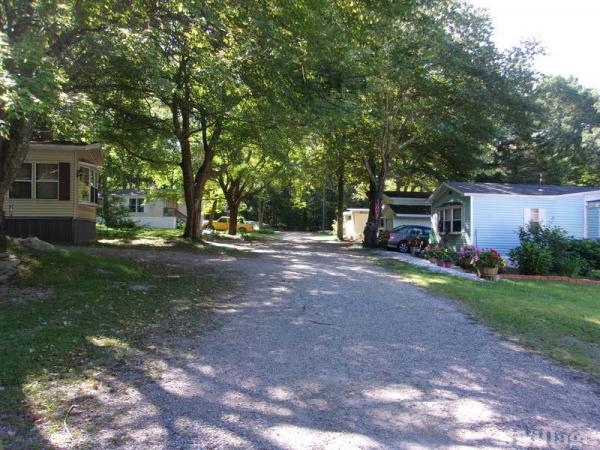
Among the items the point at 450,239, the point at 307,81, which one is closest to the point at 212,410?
the point at 307,81

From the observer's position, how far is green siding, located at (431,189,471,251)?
63.6 ft

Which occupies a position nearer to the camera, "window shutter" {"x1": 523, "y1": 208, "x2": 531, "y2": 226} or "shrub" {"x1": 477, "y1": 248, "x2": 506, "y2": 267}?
"shrub" {"x1": 477, "y1": 248, "x2": 506, "y2": 267}

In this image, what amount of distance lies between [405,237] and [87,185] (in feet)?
49.0

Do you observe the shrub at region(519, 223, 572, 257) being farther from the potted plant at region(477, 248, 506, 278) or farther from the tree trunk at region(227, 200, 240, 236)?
the tree trunk at region(227, 200, 240, 236)

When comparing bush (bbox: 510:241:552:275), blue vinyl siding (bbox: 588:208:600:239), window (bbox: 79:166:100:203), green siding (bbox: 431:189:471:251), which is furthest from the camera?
Answer: green siding (bbox: 431:189:471:251)

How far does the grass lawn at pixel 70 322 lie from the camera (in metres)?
3.89

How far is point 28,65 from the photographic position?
619cm

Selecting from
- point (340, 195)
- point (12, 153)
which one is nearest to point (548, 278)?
point (12, 153)

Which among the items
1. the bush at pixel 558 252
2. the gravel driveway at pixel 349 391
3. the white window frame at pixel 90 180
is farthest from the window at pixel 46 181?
the bush at pixel 558 252

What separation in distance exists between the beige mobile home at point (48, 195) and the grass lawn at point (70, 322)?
6187 mm

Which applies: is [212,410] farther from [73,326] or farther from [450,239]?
[450,239]

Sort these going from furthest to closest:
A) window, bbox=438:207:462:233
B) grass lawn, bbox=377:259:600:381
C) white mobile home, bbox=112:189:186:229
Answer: white mobile home, bbox=112:189:186:229, window, bbox=438:207:462:233, grass lawn, bbox=377:259:600:381

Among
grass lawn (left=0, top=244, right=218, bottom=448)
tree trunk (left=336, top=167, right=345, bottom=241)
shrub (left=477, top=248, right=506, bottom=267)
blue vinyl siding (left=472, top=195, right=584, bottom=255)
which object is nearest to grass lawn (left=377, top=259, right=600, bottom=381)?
shrub (left=477, top=248, right=506, bottom=267)

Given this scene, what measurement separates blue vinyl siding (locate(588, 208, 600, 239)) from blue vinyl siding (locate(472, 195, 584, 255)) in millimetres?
300
